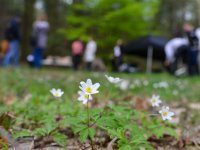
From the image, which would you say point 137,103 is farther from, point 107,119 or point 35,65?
point 35,65

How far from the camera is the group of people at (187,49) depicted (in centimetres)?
1455

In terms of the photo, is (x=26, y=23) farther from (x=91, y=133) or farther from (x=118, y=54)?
(x=91, y=133)

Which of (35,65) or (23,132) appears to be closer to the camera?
(23,132)

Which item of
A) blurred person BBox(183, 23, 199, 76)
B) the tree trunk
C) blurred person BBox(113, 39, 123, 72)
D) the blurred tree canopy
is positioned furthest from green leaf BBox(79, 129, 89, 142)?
the tree trunk

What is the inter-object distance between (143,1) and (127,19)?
1956 millimetres

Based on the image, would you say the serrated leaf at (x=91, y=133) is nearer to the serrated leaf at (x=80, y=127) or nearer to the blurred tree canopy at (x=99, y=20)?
the serrated leaf at (x=80, y=127)

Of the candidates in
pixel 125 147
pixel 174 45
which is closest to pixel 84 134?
pixel 125 147

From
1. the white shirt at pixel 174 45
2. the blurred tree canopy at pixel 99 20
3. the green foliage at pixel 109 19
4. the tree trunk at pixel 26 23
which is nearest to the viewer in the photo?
the white shirt at pixel 174 45

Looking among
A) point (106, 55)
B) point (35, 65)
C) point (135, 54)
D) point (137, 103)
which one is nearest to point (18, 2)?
point (106, 55)

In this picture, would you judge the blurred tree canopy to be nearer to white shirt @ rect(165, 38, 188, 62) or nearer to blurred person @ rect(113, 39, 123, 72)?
blurred person @ rect(113, 39, 123, 72)

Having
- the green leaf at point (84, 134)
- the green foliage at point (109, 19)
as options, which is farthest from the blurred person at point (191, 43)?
the green leaf at point (84, 134)

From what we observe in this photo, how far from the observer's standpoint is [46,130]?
2.40 meters

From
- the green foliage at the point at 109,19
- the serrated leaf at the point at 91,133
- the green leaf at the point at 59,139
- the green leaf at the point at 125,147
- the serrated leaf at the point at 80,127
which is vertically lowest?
the green leaf at the point at 125,147

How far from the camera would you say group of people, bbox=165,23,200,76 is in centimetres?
1455
